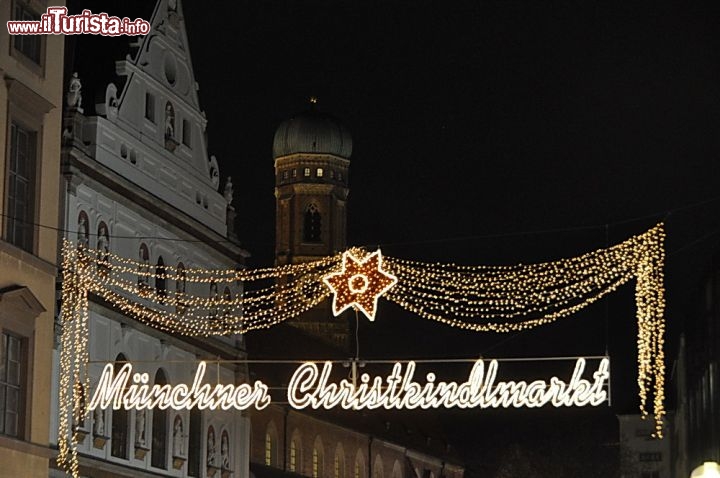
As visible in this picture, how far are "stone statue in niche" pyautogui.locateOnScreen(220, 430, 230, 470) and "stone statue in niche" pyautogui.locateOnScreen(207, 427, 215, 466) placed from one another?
2.82 feet

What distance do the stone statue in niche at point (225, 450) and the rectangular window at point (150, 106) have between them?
13.7 meters

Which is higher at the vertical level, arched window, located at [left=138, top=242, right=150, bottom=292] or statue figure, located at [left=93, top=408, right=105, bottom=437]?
arched window, located at [left=138, top=242, right=150, bottom=292]

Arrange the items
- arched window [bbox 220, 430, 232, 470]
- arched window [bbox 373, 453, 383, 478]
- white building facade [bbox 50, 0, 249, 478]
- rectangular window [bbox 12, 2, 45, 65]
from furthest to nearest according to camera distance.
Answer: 1. arched window [bbox 373, 453, 383, 478]
2. arched window [bbox 220, 430, 232, 470]
3. white building facade [bbox 50, 0, 249, 478]
4. rectangular window [bbox 12, 2, 45, 65]

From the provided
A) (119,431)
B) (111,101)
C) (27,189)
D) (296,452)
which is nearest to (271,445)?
(296,452)

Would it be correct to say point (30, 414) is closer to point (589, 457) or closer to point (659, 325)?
point (659, 325)

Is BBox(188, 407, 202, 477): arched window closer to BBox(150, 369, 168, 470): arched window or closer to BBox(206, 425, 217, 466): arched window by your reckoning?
BBox(206, 425, 217, 466): arched window

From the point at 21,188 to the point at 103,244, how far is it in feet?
64.6

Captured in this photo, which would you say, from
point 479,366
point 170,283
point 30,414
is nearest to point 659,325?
point 479,366

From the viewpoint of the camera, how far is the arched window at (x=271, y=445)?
280ft

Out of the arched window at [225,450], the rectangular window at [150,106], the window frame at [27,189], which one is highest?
the rectangular window at [150,106]

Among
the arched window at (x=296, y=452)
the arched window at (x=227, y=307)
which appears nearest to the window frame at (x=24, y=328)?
the arched window at (x=227, y=307)

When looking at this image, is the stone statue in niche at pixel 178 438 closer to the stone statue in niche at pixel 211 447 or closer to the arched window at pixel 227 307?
the stone statue in niche at pixel 211 447

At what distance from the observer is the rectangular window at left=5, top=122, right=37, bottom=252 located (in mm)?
36969

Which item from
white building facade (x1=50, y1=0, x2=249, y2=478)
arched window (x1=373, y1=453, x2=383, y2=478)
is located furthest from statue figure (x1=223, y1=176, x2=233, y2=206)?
arched window (x1=373, y1=453, x2=383, y2=478)
